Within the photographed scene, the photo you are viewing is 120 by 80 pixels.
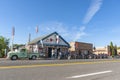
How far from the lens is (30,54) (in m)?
33.0

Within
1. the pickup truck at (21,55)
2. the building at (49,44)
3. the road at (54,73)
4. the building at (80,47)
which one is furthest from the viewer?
the building at (80,47)

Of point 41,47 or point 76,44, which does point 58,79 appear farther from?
point 76,44

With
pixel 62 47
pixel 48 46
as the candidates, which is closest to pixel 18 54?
pixel 48 46

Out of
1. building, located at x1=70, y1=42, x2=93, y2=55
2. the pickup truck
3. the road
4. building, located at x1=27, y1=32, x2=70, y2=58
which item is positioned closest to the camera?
the road

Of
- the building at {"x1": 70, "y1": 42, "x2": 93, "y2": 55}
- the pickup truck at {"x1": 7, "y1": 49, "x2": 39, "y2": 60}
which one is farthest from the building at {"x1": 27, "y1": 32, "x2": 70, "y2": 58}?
the pickup truck at {"x1": 7, "y1": 49, "x2": 39, "y2": 60}

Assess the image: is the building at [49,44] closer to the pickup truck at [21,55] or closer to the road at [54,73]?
the pickup truck at [21,55]

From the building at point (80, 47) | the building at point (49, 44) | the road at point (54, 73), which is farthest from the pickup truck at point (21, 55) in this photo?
the building at point (80, 47)

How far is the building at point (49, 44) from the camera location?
41.4m

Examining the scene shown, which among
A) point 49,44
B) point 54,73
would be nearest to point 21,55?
point 49,44

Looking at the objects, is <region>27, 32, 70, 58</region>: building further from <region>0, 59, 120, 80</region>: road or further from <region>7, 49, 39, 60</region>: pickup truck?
<region>0, 59, 120, 80</region>: road

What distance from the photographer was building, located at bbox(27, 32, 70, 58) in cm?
4144

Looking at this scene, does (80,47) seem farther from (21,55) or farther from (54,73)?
(54,73)

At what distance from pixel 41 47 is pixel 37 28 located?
5834 mm

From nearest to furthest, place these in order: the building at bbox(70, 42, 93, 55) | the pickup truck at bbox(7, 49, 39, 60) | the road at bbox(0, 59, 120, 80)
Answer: the road at bbox(0, 59, 120, 80) → the pickup truck at bbox(7, 49, 39, 60) → the building at bbox(70, 42, 93, 55)
